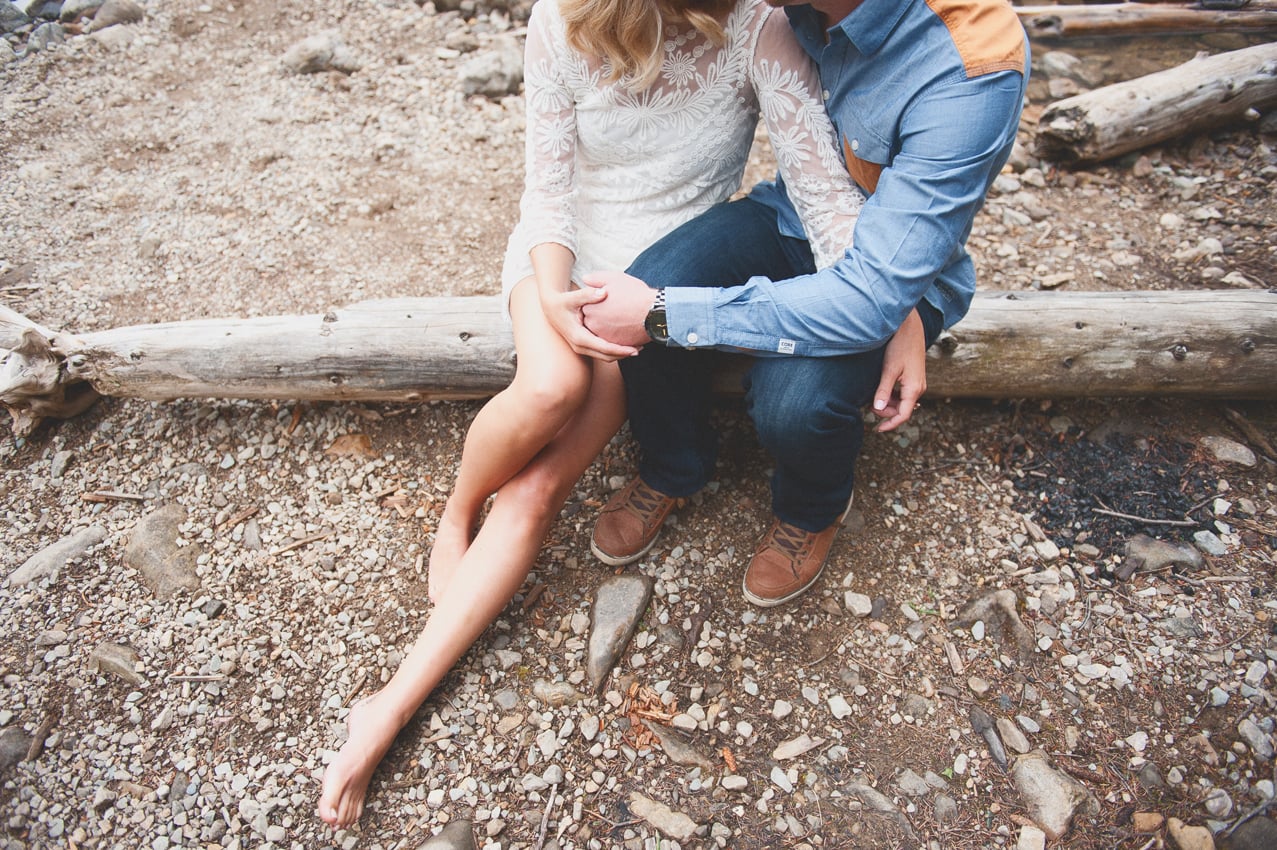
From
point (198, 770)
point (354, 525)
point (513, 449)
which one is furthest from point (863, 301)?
point (198, 770)

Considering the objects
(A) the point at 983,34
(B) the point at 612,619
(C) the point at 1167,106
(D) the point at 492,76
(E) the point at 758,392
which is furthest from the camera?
(D) the point at 492,76

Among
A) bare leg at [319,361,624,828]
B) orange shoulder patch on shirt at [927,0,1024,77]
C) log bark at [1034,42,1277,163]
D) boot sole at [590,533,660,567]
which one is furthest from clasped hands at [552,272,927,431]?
log bark at [1034,42,1277,163]

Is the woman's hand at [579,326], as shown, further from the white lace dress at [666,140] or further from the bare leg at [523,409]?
the white lace dress at [666,140]

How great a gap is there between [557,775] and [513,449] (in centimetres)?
92

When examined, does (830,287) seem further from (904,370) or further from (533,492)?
(533,492)

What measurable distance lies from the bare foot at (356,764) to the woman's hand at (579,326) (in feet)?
3.76

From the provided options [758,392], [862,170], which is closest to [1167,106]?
[862,170]

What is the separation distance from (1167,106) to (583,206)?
317 cm

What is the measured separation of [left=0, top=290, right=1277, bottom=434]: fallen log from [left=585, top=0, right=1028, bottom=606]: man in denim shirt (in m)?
0.41

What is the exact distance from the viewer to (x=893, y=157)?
1.89 m

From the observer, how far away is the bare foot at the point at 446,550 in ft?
7.89

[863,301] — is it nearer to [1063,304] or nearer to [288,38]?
[1063,304]

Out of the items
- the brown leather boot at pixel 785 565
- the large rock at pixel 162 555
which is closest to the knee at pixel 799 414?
the brown leather boot at pixel 785 565

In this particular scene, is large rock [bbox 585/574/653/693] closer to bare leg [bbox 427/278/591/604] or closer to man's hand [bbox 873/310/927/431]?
bare leg [bbox 427/278/591/604]
